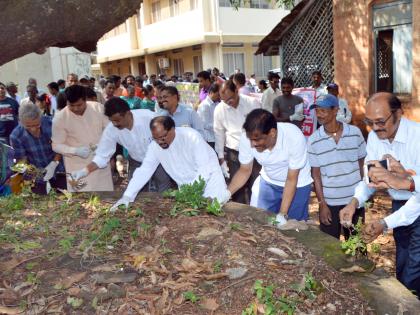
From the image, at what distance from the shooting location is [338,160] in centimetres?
364

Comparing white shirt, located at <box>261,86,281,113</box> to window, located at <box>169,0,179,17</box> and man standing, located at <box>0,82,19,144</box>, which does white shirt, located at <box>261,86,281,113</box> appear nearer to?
man standing, located at <box>0,82,19,144</box>

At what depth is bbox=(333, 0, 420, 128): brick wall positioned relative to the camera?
295 inches

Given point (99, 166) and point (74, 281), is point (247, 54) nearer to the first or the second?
point (99, 166)

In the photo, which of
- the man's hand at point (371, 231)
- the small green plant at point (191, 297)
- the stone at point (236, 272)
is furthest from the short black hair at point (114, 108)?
the man's hand at point (371, 231)

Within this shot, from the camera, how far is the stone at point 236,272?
7.73 feet

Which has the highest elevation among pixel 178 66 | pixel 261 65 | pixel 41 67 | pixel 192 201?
pixel 178 66

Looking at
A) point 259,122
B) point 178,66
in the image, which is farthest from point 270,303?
Answer: point 178,66

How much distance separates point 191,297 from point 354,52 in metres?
6.69

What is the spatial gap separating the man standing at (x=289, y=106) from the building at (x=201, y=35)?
1430cm

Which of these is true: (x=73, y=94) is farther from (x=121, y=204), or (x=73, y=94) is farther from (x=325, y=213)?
(x=325, y=213)

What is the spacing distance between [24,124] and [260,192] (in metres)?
2.59

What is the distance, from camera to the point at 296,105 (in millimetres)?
6871

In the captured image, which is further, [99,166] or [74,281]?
[99,166]

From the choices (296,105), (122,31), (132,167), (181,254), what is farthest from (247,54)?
(181,254)
